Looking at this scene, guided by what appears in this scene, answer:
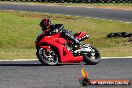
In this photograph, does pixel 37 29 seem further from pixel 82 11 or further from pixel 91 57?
pixel 91 57

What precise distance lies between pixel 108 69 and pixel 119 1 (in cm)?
4295

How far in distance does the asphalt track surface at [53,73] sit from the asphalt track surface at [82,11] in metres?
29.3

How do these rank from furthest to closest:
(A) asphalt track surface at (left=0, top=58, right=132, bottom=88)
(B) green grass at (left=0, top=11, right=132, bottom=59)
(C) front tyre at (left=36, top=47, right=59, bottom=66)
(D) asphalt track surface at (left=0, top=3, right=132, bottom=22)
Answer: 1. (D) asphalt track surface at (left=0, top=3, right=132, bottom=22)
2. (B) green grass at (left=0, top=11, right=132, bottom=59)
3. (C) front tyre at (left=36, top=47, right=59, bottom=66)
4. (A) asphalt track surface at (left=0, top=58, right=132, bottom=88)

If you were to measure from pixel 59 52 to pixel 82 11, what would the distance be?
35153 mm

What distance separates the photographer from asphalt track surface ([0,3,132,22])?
144 ft

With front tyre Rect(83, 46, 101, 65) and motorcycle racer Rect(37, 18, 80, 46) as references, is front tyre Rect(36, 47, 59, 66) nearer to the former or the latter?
motorcycle racer Rect(37, 18, 80, 46)

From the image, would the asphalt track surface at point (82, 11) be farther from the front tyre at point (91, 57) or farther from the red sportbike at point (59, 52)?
the red sportbike at point (59, 52)

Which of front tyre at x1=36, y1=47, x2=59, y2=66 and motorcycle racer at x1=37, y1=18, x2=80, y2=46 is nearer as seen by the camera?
front tyre at x1=36, y1=47, x2=59, y2=66

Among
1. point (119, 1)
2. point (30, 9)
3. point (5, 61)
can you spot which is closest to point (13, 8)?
point (30, 9)

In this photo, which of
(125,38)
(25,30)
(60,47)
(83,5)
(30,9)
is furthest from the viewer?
(83,5)

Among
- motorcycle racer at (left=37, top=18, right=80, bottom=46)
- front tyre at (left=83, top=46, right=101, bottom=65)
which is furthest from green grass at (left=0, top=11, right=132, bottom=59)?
motorcycle racer at (left=37, top=18, right=80, bottom=46)

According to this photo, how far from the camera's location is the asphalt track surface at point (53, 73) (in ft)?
31.8

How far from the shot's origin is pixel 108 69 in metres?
11.9

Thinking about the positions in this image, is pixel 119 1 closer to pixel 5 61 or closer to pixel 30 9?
pixel 30 9
